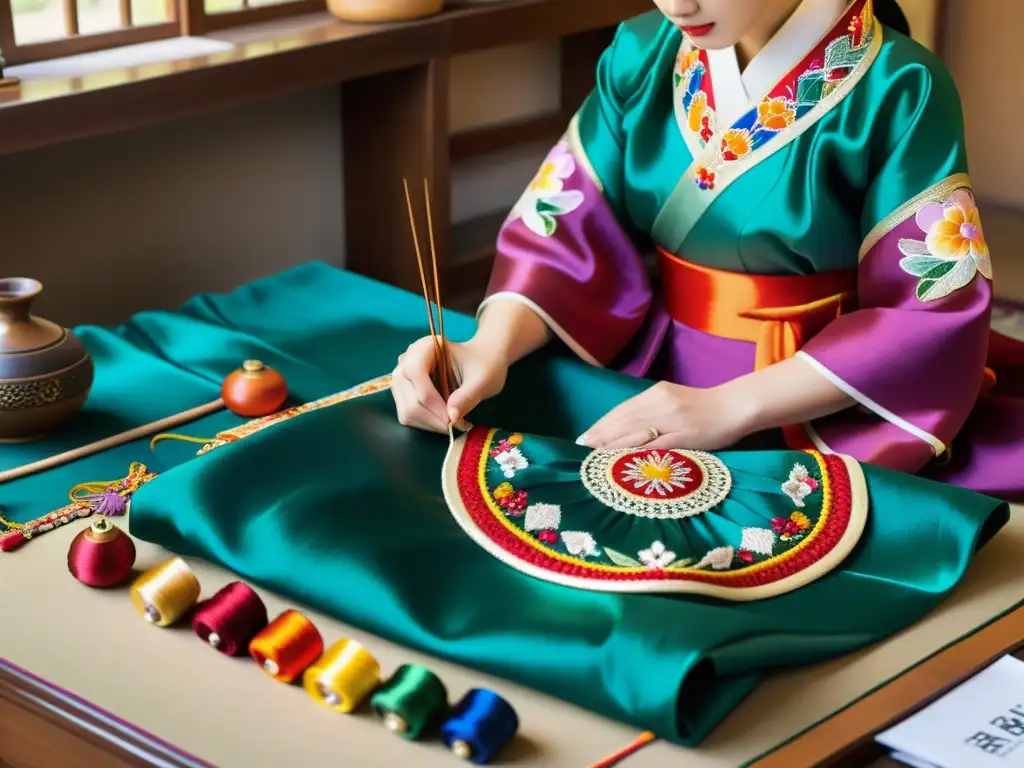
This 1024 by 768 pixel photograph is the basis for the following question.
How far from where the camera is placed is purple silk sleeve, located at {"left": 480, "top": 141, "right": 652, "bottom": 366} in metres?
1.77

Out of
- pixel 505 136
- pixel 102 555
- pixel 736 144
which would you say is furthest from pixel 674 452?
pixel 505 136

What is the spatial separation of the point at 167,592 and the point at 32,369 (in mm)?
525

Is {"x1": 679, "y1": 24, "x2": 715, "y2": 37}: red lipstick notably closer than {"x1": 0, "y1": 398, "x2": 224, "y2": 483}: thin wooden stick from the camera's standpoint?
Yes

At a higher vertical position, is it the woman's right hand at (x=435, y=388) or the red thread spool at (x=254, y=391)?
the woman's right hand at (x=435, y=388)

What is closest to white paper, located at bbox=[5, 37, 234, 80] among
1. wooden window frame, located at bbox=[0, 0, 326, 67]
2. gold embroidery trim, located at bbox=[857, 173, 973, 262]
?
wooden window frame, located at bbox=[0, 0, 326, 67]

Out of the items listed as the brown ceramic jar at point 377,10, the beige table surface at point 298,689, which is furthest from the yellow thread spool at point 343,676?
the brown ceramic jar at point 377,10

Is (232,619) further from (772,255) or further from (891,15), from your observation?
(891,15)

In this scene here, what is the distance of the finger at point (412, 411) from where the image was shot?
1.59m

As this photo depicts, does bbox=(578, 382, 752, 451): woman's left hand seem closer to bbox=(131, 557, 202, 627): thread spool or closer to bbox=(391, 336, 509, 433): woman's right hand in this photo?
bbox=(391, 336, 509, 433): woman's right hand

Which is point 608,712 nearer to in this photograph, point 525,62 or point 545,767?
point 545,767

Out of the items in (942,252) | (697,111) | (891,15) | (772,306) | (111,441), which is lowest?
(111,441)

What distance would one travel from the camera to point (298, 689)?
1320 mm

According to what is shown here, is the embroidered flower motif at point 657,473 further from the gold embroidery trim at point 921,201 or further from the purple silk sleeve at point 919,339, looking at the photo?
the gold embroidery trim at point 921,201

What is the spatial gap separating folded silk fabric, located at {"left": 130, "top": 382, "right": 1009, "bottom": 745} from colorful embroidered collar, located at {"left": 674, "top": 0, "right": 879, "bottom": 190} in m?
0.36
